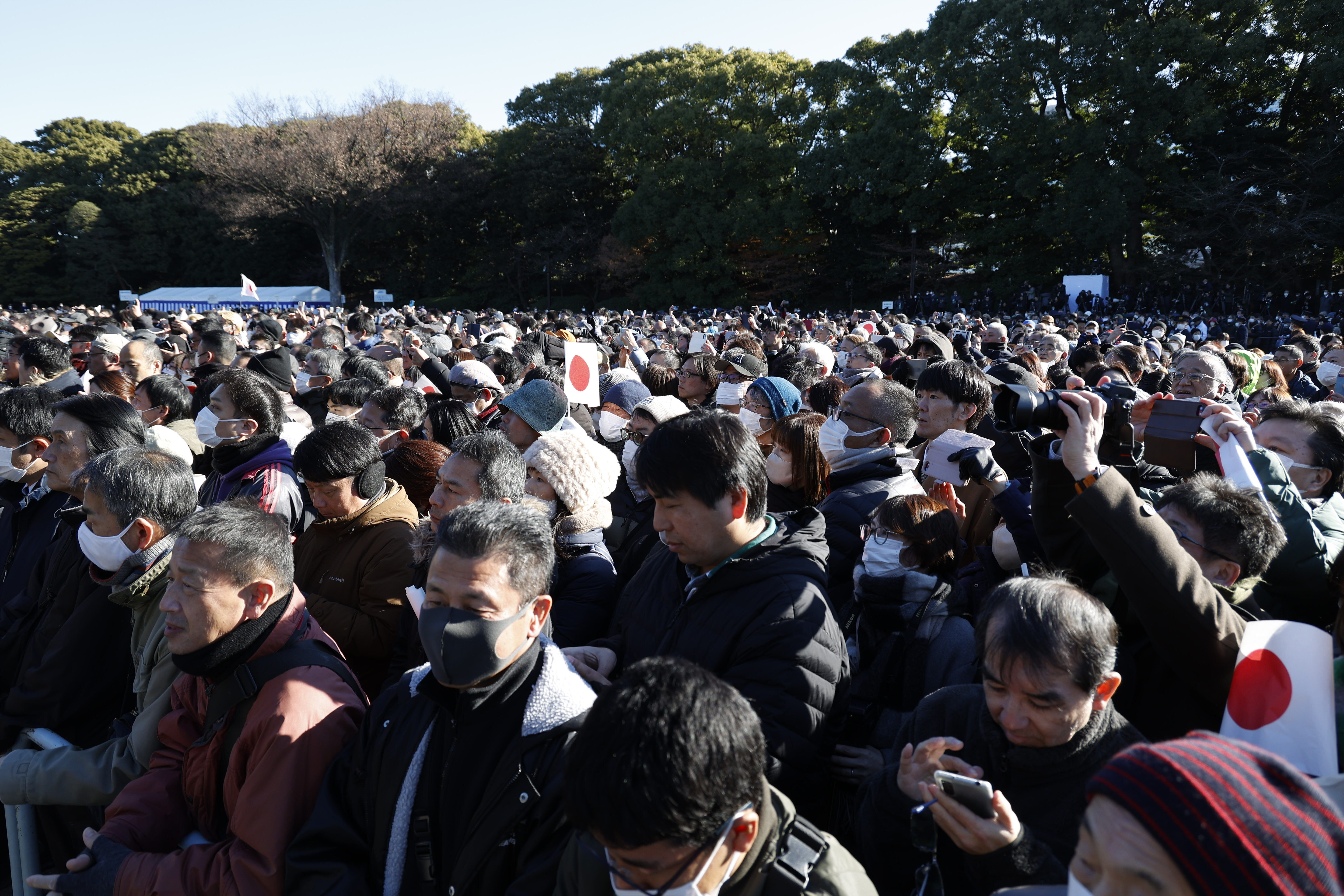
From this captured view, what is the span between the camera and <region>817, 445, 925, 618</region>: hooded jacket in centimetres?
310

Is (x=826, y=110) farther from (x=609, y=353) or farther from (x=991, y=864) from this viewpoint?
(x=991, y=864)

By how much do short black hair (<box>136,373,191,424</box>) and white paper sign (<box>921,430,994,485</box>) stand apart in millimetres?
4732

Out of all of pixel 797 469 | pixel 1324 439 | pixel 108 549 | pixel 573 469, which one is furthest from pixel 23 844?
pixel 1324 439

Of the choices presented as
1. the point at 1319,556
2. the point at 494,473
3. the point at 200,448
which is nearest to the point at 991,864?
the point at 1319,556

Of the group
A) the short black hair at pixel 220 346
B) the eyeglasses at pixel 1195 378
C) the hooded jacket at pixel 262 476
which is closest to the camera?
the hooded jacket at pixel 262 476

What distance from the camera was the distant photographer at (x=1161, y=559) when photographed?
1.99 meters

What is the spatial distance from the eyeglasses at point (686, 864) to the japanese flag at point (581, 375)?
4.32 metres

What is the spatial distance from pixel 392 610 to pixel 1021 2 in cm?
3024

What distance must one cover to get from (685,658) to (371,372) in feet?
16.6

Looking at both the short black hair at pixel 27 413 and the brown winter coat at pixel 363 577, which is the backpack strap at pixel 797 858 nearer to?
the brown winter coat at pixel 363 577

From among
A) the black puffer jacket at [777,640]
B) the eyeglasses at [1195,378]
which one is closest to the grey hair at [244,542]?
the black puffer jacket at [777,640]

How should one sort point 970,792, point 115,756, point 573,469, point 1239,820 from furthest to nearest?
point 573,469 < point 115,756 < point 970,792 < point 1239,820

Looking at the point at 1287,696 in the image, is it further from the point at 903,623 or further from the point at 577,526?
the point at 577,526

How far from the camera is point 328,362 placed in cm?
755
